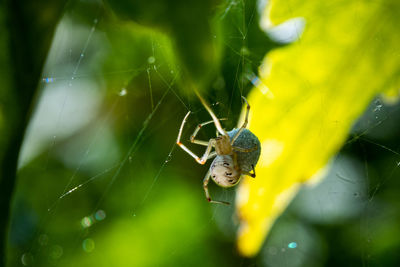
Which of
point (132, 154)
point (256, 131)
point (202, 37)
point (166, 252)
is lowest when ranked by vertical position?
point (166, 252)

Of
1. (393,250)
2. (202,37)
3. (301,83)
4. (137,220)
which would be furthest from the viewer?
(393,250)

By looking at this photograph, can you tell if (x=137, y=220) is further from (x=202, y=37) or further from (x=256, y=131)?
(x=202, y=37)

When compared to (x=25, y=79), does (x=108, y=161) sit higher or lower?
lower

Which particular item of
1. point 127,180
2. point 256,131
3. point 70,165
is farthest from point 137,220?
point 256,131

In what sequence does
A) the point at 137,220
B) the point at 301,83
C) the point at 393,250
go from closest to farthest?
1. the point at 301,83
2. the point at 137,220
3. the point at 393,250

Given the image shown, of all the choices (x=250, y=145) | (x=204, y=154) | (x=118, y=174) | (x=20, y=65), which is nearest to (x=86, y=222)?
(x=118, y=174)

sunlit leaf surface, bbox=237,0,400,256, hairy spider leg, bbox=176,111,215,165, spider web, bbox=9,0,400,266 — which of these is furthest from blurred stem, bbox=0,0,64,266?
hairy spider leg, bbox=176,111,215,165

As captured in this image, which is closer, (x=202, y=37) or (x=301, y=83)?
(x=202, y=37)
